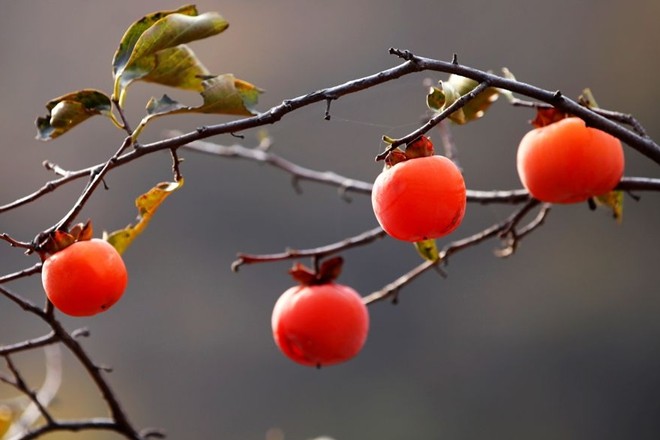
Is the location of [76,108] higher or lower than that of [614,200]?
higher

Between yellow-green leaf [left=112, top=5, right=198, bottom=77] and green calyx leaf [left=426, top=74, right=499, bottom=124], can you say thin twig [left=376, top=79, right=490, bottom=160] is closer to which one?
green calyx leaf [left=426, top=74, right=499, bottom=124]

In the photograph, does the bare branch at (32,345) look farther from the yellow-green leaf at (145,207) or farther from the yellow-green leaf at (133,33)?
the yellow-green leaf at (133,33)

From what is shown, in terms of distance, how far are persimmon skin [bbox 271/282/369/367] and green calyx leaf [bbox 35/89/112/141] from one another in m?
0.26

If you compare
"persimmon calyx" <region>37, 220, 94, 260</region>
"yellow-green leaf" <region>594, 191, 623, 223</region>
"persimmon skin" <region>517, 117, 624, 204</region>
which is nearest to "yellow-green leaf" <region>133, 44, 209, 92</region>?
"persimmon calyx" <region>37, 220, 94, 260</region>

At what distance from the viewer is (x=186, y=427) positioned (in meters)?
2.62

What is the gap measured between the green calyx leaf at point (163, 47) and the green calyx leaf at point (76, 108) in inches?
0.6

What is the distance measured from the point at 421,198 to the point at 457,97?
0.22 ft

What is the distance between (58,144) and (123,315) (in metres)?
0.62

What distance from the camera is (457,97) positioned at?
1.60 feet

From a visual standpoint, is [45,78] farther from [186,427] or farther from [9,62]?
[186,427]

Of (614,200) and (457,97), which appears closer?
(457,97)

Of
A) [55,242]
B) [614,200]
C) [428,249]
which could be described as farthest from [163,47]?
[614,200]

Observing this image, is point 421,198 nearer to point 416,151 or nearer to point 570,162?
point 416,151

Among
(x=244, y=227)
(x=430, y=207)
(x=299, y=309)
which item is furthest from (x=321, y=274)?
(x=244, y=227)
